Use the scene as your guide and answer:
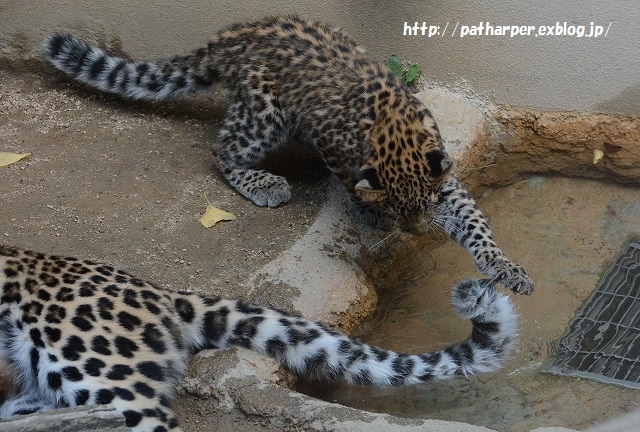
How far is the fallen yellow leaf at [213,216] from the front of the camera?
21.7 ft

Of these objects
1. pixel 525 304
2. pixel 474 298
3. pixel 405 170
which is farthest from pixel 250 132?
pixel 474 298

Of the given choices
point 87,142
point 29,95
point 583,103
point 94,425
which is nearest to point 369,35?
point 583,103

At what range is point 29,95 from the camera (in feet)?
26.5

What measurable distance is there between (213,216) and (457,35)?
239 cm

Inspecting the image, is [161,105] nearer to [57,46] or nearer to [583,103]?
[57,46]

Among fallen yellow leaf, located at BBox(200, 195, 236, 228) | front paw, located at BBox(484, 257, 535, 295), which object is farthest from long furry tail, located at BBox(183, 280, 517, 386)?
fallen yellow leaf, located at BBox(200, 195, 236, 228)

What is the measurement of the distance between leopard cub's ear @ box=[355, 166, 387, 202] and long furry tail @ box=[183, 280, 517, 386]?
1.16 metres

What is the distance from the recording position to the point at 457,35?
7.50 meters

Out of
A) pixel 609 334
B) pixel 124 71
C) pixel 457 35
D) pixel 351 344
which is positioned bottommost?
pixel 351 344

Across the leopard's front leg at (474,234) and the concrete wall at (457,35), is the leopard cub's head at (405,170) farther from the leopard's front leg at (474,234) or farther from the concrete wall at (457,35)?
the concrete wall at (457,35)

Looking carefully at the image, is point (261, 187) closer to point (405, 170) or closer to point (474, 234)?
point (405, 170)

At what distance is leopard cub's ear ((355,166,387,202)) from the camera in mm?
6152

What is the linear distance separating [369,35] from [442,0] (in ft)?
2.16

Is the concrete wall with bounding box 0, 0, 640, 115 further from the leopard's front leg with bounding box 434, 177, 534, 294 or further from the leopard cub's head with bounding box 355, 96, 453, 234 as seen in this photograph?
the leopard cub's head with bounding box 355, 96, 453, 234
